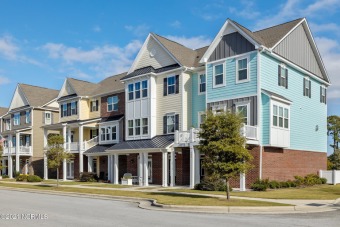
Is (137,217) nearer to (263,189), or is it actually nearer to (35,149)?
(263,189)

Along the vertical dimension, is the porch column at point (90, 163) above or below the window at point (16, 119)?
below

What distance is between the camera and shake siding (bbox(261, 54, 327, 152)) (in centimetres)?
2873

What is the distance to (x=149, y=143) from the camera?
3319cm

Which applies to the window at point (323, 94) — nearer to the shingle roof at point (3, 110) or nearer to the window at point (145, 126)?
the window at point (145, 126)

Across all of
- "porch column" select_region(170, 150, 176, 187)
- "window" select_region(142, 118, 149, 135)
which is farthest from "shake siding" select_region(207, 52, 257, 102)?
"window" select_region(142, 118, 149, 135)

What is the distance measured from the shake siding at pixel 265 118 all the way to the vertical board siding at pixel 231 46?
382 centimetres

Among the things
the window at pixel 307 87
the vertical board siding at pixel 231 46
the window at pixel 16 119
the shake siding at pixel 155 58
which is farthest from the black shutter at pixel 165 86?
the window at pixel 16 119

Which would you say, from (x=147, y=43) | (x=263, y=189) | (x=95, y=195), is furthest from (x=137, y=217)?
(x=147, y=43)

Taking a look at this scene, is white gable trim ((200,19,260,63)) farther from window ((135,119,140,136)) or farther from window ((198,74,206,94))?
window ((135,119,140,136))

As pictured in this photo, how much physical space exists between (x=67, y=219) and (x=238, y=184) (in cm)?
1609

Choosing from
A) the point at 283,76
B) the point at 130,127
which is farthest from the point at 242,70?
the point at 130,127

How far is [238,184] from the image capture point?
1069 inches

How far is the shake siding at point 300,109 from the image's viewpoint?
28.7 metres

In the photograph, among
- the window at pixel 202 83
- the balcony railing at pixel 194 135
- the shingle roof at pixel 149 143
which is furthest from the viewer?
the window at pixel 202 83
